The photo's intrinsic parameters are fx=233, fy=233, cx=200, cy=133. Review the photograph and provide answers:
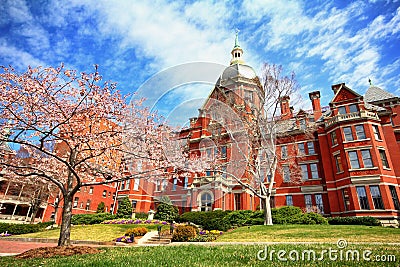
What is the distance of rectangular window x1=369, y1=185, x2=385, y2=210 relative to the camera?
24.3 meters

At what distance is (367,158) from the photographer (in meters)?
26.3

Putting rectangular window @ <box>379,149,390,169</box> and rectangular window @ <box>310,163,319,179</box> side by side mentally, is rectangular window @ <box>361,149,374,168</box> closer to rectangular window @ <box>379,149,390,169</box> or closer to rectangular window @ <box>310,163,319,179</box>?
rectangular window @ <box>379,149,390,169</box>

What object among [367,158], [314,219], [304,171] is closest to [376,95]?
[367,158]

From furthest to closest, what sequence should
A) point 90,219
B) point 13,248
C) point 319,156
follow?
point 319,156
point 90,219
point 13,248

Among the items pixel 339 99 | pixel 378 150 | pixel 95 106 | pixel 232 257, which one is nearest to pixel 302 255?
pixel 232 257

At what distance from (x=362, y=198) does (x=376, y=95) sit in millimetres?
16156

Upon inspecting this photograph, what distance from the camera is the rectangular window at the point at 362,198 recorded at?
24.8m

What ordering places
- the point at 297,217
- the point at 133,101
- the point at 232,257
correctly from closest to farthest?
the point at 232,257
the point at 133,101
the point at 297,217

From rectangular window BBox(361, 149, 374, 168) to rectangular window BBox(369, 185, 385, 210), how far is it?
7.64 feet

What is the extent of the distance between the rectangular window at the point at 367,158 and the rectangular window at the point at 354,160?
67 cm

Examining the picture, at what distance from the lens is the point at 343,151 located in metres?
27.4

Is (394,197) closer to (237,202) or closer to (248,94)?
(237,202)

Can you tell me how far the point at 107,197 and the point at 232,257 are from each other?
49.4 meters

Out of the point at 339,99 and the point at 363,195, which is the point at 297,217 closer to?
the point at 363,195
